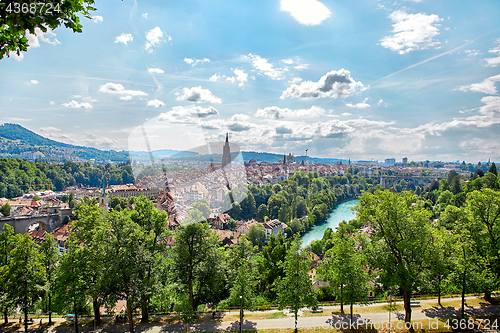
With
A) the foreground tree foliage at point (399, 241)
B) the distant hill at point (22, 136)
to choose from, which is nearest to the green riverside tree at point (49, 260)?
the foreground tree foliage at point (399, 241)

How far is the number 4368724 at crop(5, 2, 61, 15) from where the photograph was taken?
97.4 inches

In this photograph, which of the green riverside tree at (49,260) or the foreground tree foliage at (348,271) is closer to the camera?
the foreground tree foliage at (348,271)

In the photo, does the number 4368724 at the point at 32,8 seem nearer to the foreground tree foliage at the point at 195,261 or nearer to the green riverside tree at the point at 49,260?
the foreground tree foliage at the point at 195,261

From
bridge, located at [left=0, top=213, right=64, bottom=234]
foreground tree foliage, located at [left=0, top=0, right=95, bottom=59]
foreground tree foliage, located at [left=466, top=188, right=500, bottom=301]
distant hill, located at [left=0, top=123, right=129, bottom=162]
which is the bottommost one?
bridge, located at [left=0, top=213, right=64, bottom=234]

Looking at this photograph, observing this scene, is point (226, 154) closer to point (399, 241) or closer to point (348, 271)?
point (348, 271)

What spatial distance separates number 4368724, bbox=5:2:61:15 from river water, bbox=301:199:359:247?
3087cm

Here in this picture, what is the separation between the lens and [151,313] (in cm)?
1015

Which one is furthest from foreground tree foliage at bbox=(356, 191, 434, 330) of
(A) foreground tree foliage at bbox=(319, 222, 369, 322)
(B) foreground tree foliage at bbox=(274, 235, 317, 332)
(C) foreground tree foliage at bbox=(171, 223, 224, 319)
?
(C) foreground tree foliage at bbox=(171, 223, 224, 319)

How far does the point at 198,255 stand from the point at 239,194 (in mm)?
13221

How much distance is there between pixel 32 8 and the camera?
254 cm

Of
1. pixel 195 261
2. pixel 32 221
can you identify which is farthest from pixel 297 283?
pixel 32 221

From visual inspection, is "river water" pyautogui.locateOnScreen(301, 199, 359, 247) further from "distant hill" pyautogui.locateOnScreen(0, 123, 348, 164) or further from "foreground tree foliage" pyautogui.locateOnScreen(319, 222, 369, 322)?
"foreground tree foliage" pyautogui.locateOnScreen(319, 222, 369, 322)

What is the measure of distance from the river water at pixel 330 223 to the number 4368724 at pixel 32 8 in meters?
30.9

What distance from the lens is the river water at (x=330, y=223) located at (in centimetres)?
3409
